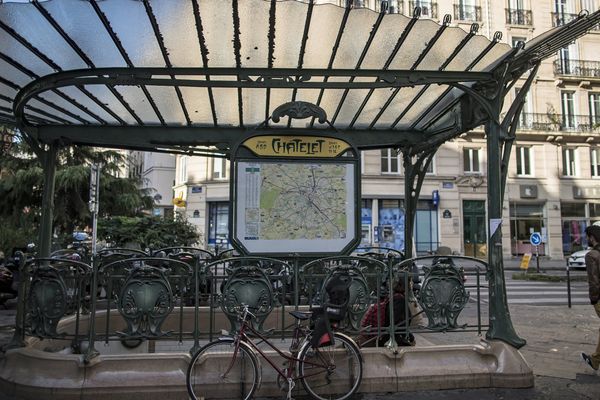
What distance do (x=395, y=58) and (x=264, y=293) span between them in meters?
3.42

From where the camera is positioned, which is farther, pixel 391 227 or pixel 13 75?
pixel 391 227

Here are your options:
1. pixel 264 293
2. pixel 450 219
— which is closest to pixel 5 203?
pixel 264 293

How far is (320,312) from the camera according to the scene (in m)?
4.75

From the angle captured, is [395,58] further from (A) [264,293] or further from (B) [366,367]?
(B) [366,367]

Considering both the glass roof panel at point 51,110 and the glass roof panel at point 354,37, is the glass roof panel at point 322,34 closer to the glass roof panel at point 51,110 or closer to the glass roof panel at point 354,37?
the glass roof panel at point 354,37

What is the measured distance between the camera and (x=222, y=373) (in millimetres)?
4852

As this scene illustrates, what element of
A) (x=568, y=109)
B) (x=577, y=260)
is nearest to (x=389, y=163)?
(x=577, y=260)

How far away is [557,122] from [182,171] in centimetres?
2443

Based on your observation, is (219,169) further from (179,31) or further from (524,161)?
(179,31)

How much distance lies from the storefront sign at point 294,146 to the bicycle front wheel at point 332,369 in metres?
3.35

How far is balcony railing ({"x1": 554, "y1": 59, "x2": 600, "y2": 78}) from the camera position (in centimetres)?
3191

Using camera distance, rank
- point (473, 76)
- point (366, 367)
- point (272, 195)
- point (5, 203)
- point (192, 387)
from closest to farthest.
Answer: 1. point (192, 387)
2. point (366, 367)
3. point (473, 76)
4. point (272, 195)
5. point (5, 203)

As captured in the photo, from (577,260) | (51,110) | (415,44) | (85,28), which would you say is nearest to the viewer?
(85,28)

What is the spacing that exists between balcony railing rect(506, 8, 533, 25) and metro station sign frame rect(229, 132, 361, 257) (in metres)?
29.4
